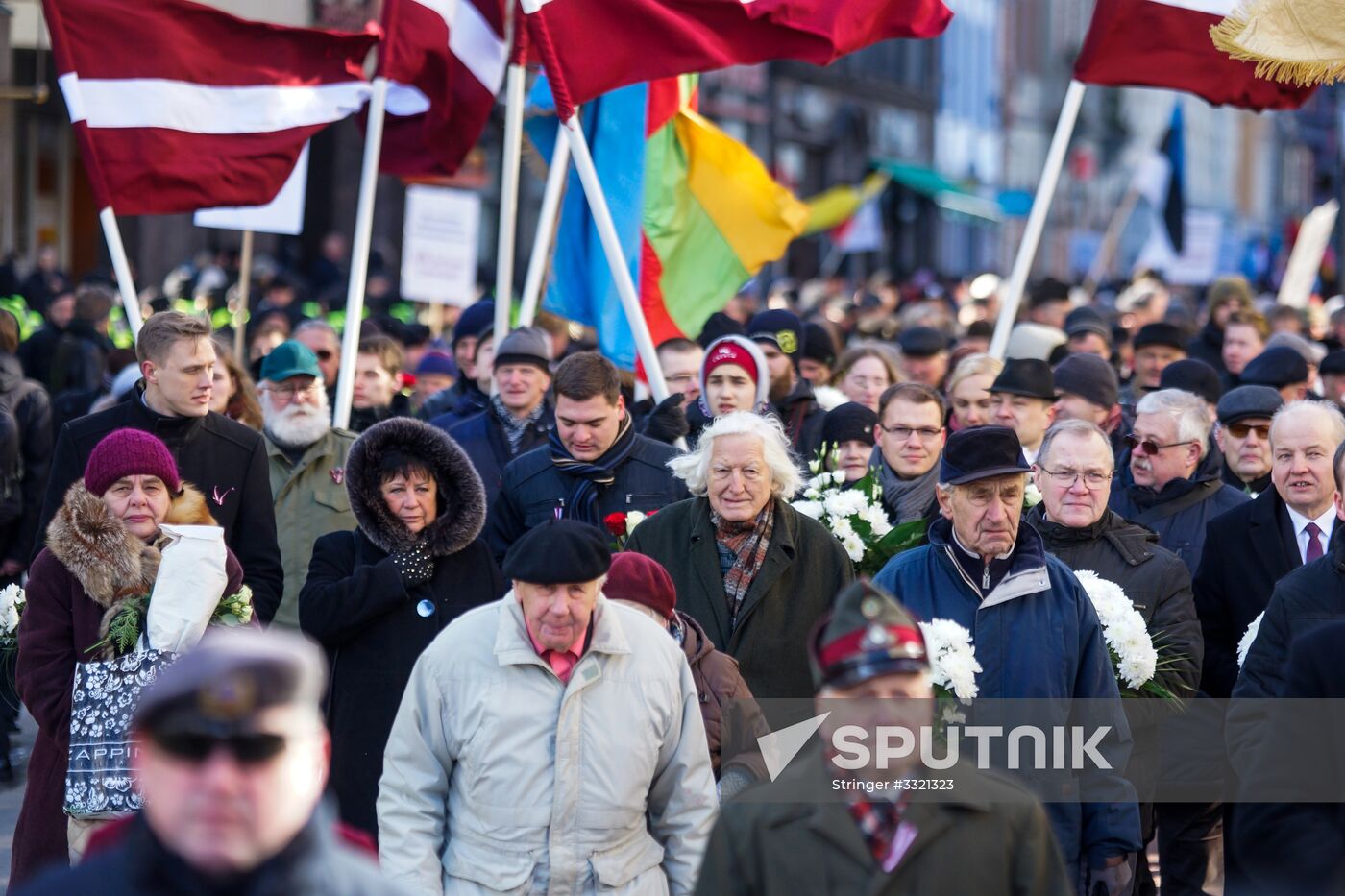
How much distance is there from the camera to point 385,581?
6492mm

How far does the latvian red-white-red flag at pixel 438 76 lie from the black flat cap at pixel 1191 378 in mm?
3714

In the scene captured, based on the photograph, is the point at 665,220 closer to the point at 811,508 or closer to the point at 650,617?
the point at 811,508

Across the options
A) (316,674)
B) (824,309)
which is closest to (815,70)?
(824,309)

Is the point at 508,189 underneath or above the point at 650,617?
above

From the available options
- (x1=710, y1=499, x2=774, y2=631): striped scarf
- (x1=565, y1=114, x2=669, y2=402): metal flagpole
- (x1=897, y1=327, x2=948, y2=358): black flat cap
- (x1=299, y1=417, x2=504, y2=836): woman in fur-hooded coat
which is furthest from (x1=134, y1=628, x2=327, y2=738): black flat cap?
(x1=897, y1=327, x2=948, y2=358): black flat cap

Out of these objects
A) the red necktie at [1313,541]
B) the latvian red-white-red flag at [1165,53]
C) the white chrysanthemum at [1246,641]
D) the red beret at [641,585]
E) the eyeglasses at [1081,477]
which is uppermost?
the latvian red-white-red flag at [1165,53]

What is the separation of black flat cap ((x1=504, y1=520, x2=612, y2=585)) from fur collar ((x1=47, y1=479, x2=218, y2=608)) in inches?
61.9

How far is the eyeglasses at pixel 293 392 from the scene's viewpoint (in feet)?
29.4

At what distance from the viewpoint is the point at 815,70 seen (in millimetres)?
46125

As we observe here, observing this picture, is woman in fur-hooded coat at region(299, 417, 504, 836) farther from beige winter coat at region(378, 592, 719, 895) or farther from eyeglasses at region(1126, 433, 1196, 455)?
eyeglasses at region(1126, 433, 1196, 455)

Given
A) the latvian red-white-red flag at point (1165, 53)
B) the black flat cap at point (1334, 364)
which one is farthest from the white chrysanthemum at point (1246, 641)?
the black flat cap at point (1334, 364)

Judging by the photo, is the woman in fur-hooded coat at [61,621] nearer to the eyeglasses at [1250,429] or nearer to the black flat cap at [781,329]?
the eyeglasses at [1250,429]

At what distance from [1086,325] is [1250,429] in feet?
12.9

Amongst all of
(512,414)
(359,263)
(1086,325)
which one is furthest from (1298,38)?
(359,263)
